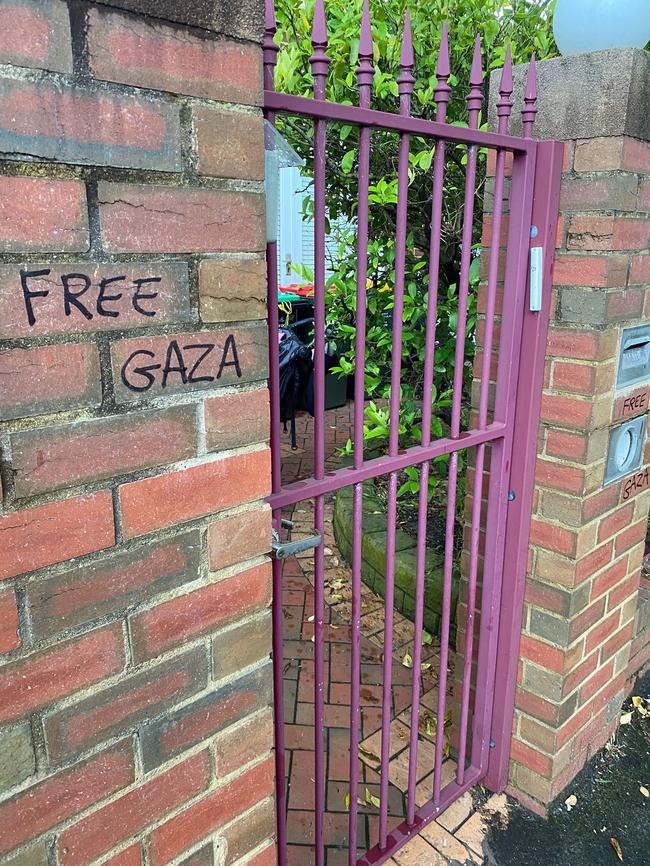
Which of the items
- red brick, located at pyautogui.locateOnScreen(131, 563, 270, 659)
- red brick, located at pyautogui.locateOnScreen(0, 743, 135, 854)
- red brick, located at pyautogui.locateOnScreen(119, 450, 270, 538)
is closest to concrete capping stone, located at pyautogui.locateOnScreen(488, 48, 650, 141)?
red brick, located at pyautogui.locateOnScreen(119, 450, 270, 538)

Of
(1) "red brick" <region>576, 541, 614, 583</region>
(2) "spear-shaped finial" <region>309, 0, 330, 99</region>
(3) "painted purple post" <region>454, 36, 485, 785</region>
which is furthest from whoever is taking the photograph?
(1) "red brick" <region>576, 541, 614, 583</region>

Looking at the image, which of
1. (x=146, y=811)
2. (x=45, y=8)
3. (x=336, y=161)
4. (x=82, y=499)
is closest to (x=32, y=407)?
(x=82, y=499)

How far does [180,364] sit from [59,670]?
1.60ft

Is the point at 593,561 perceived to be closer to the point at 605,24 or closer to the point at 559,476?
the point at 559,476

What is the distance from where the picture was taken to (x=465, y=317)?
1749 millimetres

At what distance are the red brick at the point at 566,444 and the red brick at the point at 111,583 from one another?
1.28m

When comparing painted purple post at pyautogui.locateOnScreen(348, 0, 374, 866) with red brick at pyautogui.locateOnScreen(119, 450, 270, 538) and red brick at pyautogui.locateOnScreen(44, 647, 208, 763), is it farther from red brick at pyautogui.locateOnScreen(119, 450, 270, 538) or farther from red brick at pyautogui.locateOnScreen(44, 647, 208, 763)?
red brick at pyautogui.locateOnScreen(44, 647, 208, 763)

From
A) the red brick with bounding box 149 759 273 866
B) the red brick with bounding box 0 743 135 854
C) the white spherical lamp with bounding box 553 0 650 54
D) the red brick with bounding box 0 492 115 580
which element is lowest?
the red brick with bounding box 149 759 273 866

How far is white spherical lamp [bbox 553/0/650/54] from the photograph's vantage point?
5.90 feet

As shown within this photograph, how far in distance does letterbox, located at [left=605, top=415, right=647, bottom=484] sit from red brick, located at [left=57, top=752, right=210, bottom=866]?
1495 mm

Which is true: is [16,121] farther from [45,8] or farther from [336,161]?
[336,161]

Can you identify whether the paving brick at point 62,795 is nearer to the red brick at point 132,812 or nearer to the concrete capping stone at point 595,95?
the red brick at point 132,812

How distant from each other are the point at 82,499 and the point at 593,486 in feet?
5.16

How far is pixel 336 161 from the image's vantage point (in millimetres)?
3105
